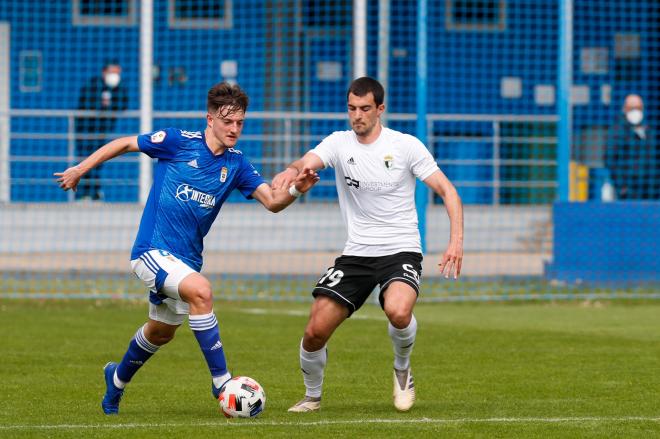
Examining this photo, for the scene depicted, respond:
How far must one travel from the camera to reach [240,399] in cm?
761

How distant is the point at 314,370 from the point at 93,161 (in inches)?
71.5

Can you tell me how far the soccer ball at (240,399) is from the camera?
761cm

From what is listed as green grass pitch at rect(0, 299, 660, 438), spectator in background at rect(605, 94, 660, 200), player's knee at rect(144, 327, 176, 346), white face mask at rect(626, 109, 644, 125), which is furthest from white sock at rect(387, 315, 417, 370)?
white face mask at rect(626, 109, 644, 125)

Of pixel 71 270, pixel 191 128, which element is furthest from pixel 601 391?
pixel 191 128

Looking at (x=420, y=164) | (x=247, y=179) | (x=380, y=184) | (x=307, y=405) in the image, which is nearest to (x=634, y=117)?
(x=420, y=164)

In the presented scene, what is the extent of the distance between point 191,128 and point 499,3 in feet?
20.2

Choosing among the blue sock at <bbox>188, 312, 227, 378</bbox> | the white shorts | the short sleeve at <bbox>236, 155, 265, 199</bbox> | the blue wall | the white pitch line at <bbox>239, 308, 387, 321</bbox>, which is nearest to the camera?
the blue sock at <bbox>188, 312, 227, 378</bbox>

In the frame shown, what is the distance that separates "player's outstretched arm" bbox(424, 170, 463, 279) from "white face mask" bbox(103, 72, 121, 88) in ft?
51.4

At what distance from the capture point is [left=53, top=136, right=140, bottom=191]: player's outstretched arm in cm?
795

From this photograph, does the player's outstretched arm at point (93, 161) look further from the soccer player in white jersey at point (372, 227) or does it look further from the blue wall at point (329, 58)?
the blue wall at point (329, 58)

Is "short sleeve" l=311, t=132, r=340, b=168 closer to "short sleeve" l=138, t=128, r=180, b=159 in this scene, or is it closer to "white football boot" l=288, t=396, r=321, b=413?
"short sleeve" l=138, t=128, r=180, b=159

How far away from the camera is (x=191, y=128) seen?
23.6 metres

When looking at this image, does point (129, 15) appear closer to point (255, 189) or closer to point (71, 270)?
point (71, 270)

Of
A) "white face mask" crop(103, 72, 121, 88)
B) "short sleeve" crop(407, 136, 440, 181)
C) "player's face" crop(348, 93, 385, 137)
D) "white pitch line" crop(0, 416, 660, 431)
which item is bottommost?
"white pitch line" crop(0, 416, 660, 431)
